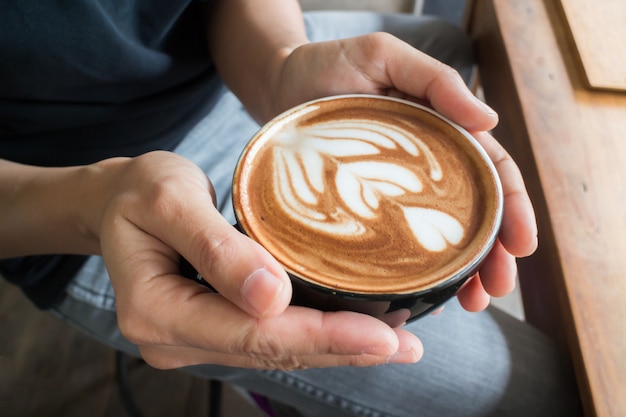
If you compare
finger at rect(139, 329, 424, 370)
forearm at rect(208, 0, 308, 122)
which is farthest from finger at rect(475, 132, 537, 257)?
forearm at rect(208, 0, 308, 122)

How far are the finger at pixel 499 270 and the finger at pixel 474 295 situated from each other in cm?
3

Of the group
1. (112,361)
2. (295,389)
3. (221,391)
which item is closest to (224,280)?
(295,389)

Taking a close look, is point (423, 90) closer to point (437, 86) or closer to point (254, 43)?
point (437, 86)

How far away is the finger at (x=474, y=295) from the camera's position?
0.67 metres

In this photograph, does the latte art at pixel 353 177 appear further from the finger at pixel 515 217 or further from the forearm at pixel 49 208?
the forearm at pixel 49 208

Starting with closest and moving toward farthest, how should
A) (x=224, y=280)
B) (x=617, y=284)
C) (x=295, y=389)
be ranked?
(x=224, y=280) → (x=617, y=284) → (x=295, y=389)

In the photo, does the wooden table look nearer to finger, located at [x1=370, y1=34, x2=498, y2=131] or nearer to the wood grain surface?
the wood grain surface

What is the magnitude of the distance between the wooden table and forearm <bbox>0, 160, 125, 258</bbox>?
58 cm

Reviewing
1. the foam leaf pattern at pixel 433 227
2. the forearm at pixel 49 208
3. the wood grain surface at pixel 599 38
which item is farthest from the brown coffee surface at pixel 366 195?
the wood grain surface at pixel 599 38

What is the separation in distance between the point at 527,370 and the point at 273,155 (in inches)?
19.2

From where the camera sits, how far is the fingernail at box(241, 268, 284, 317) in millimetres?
453

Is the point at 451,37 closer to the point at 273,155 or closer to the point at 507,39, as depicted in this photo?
the point at 507,39

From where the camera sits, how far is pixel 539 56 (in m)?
0.88

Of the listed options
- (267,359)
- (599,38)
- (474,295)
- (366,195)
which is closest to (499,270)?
(474,295)
